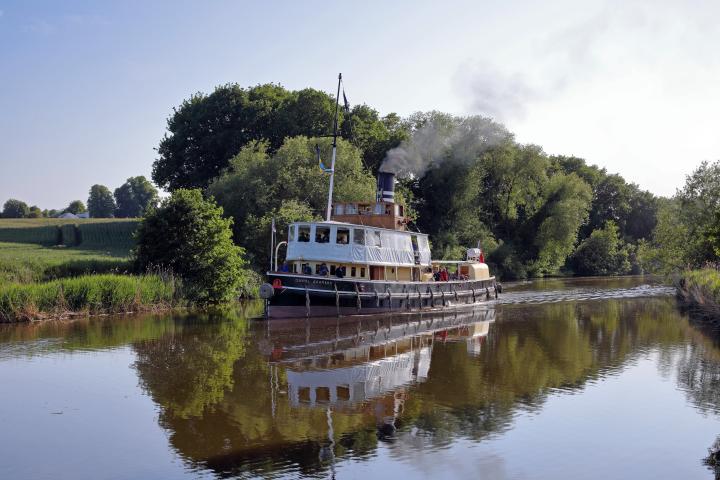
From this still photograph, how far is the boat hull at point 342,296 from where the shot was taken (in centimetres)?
2953

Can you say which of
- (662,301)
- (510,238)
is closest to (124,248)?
(510,238)

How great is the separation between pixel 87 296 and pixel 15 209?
12240 cm

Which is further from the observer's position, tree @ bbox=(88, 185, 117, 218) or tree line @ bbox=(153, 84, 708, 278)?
tree @ bbox=(88, 185, 117, 218)

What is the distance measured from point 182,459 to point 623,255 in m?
72.5

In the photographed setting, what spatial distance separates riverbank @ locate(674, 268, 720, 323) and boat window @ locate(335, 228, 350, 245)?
15.7 metres

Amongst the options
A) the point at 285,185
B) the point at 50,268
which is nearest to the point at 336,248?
the point at 50,268

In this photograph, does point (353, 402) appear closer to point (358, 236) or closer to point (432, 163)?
point (358, 236)

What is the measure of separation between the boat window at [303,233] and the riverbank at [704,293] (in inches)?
688

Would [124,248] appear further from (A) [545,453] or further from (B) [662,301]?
(A) [545,453]

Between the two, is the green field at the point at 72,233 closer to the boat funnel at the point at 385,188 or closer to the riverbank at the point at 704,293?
the boat funnel at the point at 385,188

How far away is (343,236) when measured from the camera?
103 ft

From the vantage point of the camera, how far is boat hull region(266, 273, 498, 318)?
96.9 feet

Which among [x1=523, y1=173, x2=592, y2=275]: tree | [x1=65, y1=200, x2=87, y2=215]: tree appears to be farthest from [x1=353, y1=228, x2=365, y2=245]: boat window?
[x1=65, y1=200, x2=87, y2=215]: tree

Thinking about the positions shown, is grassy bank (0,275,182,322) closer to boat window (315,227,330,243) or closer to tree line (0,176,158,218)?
boat window (315,227,330,243)
